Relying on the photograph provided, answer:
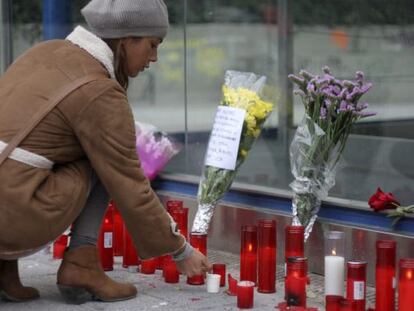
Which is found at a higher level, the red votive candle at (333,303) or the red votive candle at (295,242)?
the red votive candle at (295,242)

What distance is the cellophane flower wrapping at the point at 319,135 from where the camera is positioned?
4.86m

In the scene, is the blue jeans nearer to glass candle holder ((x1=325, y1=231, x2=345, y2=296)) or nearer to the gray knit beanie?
the gray knit beanie

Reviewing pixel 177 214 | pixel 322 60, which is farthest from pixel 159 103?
pixel 177 214

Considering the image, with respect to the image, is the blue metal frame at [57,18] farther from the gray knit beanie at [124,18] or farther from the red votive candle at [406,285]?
the red votive candle at [406,285]

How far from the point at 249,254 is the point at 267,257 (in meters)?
0.11

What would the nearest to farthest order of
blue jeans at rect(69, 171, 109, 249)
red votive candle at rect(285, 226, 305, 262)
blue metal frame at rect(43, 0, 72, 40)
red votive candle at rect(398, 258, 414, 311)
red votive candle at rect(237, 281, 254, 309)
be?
red votive candle at rect(398, 258, 414, 311), red votive candle at rect(237, 281, 254, 309), blue jeans at rect(69, 171, 109, 249), red votive candle at rect(285, 226, 305, 262), blue metal frame at rect(43, 0, 72, 40)

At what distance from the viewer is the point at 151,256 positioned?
445 cm

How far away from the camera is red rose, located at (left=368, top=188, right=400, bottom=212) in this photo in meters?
4.91

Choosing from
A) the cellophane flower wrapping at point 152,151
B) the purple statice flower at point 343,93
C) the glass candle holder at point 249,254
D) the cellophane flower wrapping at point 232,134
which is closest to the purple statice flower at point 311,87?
the purple statice flower at point 343,93

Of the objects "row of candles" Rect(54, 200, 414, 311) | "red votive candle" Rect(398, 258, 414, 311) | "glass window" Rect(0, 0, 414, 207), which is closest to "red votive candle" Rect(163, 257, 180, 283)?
"row of candles" Rect(54, 200, 414, 311)

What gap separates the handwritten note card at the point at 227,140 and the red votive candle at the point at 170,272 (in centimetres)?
68

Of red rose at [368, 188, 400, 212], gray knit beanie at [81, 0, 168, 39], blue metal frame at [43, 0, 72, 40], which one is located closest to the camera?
gray knit beanie at [81, 0, 168, 39]

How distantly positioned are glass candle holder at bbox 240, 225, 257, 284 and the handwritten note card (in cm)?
62

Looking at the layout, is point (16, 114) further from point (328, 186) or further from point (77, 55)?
point (328, 186)
